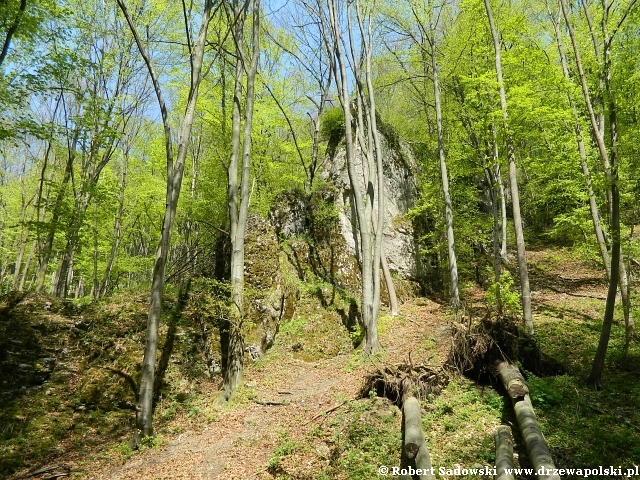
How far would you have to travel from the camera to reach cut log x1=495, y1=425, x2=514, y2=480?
411 cm

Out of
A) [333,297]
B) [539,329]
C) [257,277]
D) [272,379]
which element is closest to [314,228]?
[333,297]

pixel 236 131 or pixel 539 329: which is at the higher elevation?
pixel 236 131

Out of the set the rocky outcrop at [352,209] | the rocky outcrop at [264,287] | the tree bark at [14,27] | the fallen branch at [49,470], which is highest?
the tree bark at [14,27]

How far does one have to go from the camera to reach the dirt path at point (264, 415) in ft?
20.0

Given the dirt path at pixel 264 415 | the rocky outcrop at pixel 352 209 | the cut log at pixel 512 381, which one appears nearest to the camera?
the cut log at pixel 512 381

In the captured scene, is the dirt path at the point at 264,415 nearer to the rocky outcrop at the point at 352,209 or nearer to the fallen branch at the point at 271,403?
the fallen branch at the point at 271,403

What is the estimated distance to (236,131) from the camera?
9938 millimetres

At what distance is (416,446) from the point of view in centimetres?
468

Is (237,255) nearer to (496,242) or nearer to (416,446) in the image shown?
(416,446)

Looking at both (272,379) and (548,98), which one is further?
→ (548,98)

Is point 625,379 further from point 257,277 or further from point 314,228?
point 314,228

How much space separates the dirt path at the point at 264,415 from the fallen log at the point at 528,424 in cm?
248

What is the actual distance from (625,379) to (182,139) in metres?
10.1

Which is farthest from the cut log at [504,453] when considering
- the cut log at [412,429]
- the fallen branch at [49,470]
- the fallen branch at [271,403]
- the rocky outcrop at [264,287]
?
the rocky outcrop at [264,287]
